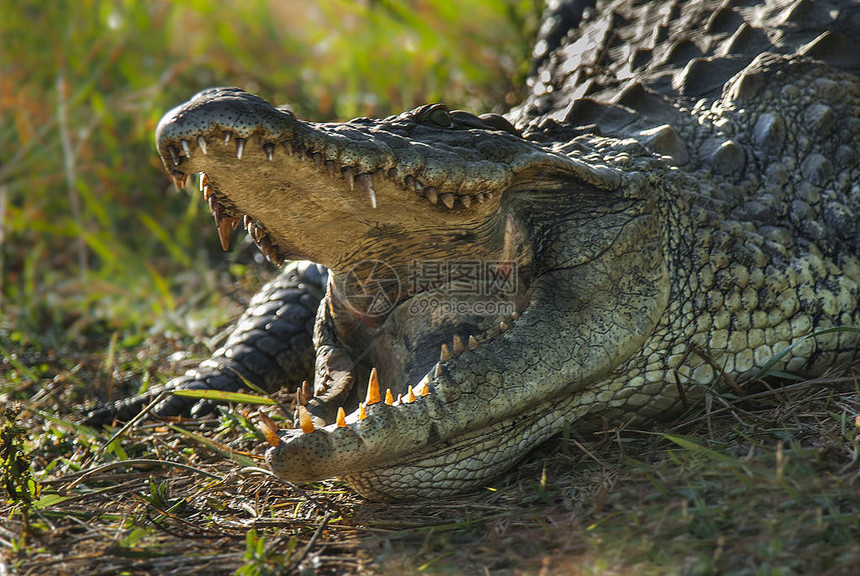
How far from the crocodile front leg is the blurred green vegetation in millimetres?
736

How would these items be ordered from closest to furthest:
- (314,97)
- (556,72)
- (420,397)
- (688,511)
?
(688,511), (420,397), (556,72), (314,97)

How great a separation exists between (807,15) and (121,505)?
3.22m

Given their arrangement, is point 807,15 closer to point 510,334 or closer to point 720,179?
point 720,179

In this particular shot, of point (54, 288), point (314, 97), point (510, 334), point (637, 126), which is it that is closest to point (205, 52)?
point (314, 97)

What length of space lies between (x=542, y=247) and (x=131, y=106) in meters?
3.97

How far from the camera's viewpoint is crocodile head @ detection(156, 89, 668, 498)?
1895 mm

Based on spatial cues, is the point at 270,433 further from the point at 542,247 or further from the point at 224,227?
the point at 542,247

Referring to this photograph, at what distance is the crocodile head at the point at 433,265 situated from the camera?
6.22 ft

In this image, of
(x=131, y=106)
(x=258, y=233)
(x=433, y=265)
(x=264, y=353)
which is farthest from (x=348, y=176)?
(x=131, y=106)

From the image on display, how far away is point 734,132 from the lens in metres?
2.85

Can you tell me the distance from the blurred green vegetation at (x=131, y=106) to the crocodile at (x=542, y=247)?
5.88 ft

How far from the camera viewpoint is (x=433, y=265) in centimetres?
239

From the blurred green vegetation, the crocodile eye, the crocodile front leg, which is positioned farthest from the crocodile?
the blurred green vegetation

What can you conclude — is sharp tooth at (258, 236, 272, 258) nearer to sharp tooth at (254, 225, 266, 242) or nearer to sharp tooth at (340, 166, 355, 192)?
sharp tooth at (254, 225, 266, 242)
